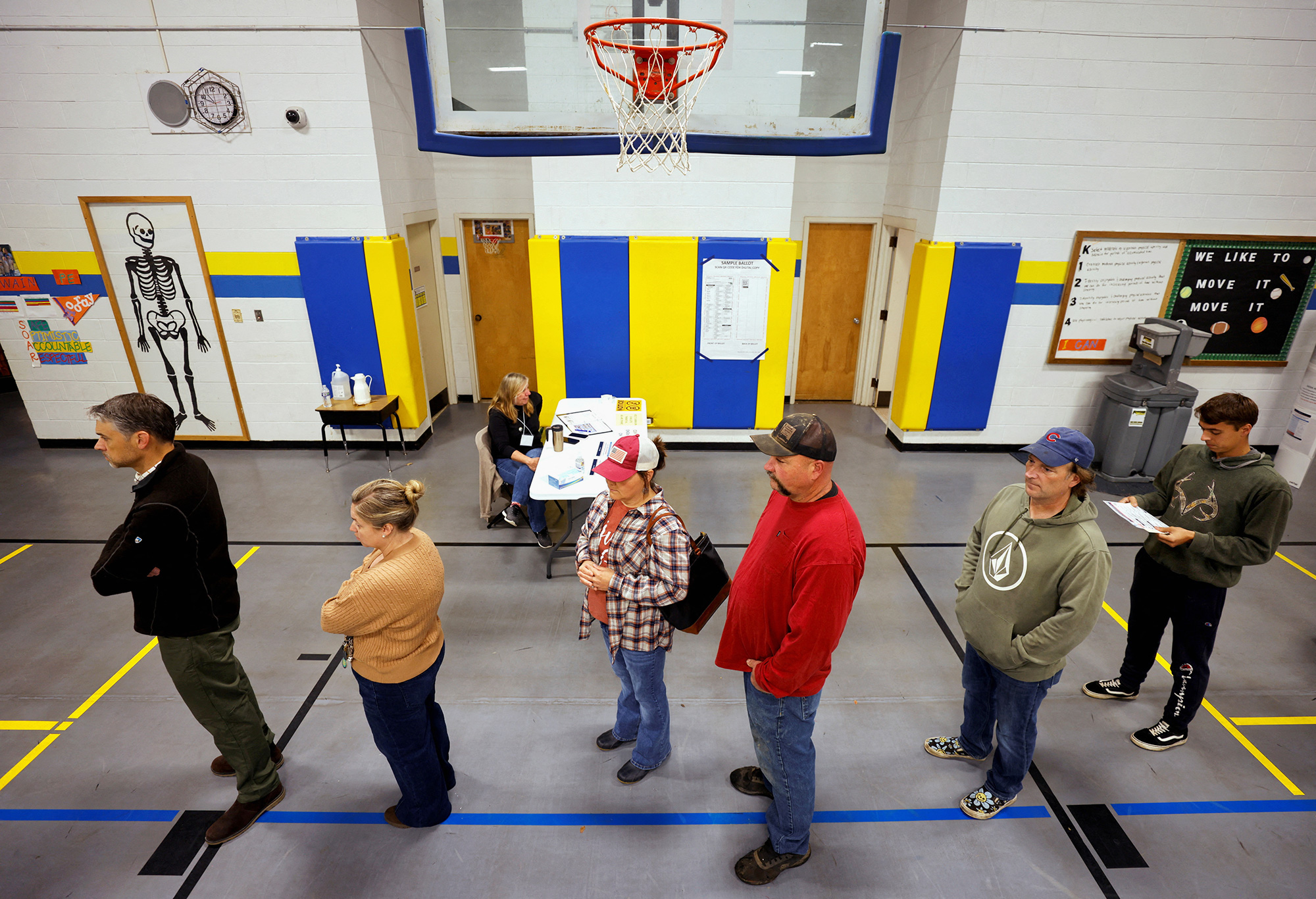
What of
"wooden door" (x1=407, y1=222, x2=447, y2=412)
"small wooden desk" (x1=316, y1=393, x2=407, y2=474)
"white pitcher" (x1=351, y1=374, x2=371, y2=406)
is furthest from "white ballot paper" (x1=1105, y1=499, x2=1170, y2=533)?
"wooden door" (x1=407, y1=222, x2=447, y2=412)

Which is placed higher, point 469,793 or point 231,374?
point 231,374

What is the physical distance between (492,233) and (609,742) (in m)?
6.05

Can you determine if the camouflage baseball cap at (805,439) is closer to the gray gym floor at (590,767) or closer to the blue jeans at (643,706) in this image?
the blue jeans at (643,706)

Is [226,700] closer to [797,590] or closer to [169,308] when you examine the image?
[797,590]

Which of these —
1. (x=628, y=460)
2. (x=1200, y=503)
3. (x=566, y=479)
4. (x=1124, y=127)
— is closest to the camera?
(x=628, y=460)

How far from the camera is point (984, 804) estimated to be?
9.29ft

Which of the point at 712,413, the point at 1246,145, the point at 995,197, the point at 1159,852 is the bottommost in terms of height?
the point at 1159,852

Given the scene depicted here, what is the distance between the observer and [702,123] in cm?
379

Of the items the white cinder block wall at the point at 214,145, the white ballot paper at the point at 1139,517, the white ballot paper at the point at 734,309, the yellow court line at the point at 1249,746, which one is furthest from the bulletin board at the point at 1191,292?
the white cinder block wall at the point at 214,145

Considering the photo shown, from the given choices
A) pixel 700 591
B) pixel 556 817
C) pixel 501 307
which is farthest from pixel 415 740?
pixel 501 307

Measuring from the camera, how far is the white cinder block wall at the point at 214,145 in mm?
5484

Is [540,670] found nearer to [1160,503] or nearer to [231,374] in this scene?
[1160,503]

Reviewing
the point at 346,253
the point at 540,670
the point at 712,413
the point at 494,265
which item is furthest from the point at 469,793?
the point at 494,265

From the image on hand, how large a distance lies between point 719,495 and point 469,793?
3.42m
